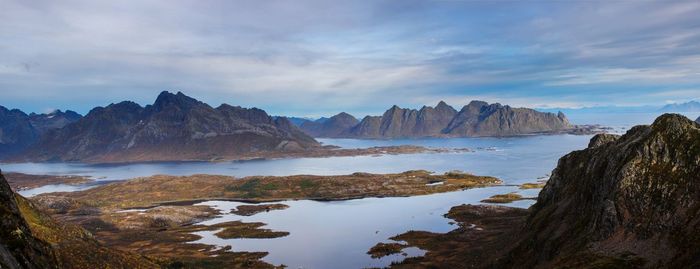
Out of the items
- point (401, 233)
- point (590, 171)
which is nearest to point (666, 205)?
point (590, 171)

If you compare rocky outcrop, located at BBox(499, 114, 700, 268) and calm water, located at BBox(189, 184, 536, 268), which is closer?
rocky outcrop, located at BBox(499, 114, 700, 268)

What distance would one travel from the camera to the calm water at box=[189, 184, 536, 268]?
99.5 metres

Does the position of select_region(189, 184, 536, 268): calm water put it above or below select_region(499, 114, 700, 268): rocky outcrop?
below

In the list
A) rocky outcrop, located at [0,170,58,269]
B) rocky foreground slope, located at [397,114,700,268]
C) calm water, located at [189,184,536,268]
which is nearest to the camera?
rocky outcrop, located at [0,170,58,269]

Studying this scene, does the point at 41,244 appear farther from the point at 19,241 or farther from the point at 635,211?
the point at 635,211

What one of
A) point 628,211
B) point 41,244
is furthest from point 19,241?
point 628,211

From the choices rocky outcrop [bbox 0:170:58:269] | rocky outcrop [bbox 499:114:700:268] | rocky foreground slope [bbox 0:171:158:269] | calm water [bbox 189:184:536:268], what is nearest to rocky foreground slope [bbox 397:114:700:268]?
rocky outcrop [bbox 499:114:700:268]

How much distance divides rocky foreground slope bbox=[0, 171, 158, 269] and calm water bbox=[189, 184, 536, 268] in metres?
36.6

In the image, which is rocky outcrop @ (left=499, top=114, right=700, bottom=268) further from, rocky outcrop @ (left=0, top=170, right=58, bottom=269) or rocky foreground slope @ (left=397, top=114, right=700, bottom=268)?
rocky outcrop @ (left=0, top=170, right=58, bottom=269)

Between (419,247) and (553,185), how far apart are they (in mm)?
32847

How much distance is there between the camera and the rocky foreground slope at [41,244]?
115 feet

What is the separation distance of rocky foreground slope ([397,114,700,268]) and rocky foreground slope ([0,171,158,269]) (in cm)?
4609

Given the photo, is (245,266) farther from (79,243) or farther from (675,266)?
(675,266)

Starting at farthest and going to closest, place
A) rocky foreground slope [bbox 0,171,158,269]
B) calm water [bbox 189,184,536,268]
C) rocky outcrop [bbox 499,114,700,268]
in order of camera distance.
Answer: calm water [bbox 189,184,536,268] < rocky outcrop [bbox 499,114,700,268] < rocky foreground slope [bbox 0,171,158,269]
